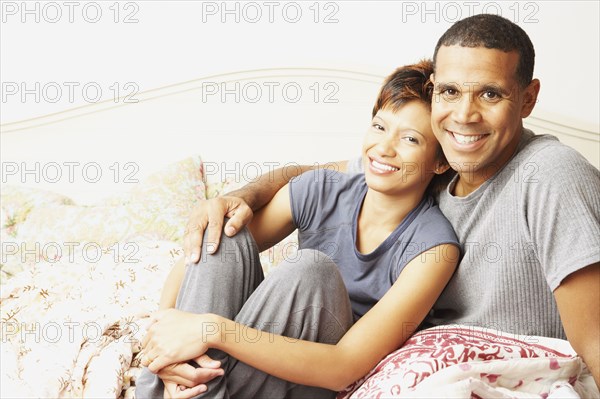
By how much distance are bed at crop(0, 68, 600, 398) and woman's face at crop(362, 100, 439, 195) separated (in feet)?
1.02

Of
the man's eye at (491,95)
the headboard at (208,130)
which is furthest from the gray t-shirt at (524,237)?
the headboard at (208,130)

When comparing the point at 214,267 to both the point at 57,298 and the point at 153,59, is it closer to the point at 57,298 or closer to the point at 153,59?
the point at 57,298

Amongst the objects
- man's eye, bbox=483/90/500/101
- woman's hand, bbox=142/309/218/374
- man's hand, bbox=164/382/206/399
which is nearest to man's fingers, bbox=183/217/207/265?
woman's hand, bbox=142/309/218/374

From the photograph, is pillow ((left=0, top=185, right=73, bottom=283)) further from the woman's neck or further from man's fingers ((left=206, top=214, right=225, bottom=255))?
the woman's neck

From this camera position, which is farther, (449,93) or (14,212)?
(14,212)

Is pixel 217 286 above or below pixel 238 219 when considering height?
below

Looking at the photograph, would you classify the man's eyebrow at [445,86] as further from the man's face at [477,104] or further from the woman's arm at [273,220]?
the woman's arm at [273,220]

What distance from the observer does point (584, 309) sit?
1203 mm

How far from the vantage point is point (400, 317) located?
1321mm

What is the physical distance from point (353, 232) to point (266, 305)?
314mm

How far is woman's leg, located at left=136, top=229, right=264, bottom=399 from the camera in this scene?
4.35 ft

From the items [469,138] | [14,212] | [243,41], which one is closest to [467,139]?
[469,138]

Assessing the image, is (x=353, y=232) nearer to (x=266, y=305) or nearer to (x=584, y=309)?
(x=266, y=305)

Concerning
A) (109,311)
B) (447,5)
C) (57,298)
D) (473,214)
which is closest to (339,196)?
(473,214)
